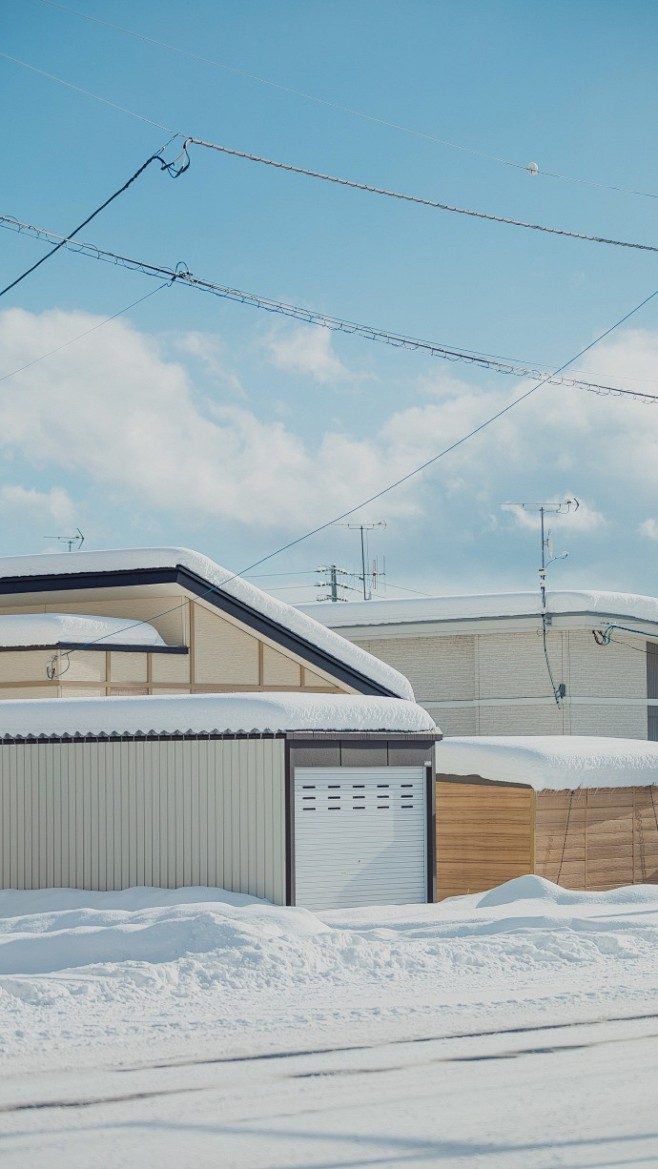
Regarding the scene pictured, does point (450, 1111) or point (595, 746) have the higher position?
point (595, 746)

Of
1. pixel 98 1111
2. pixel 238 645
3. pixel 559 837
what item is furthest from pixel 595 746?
pixel 98 1111

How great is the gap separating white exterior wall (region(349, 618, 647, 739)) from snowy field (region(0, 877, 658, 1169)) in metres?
16.5

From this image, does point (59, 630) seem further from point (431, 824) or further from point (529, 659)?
point (529, 659)

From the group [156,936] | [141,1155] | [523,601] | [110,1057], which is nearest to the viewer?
[141,1155]

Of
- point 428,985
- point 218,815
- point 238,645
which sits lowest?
point 428,985

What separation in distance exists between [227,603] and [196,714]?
15.0 ft

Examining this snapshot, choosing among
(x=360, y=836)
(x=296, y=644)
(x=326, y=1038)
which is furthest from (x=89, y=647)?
(x=326, y=1038)

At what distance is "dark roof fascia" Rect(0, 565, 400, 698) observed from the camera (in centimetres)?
2278

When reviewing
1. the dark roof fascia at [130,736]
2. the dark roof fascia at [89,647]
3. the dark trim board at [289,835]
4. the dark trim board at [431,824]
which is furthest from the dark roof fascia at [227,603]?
the dark trim board at [289,835]

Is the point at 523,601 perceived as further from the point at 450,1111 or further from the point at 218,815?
the point at 450,1111

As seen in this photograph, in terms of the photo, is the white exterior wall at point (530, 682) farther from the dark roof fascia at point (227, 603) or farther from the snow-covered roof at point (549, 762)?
the dark roof fascia at point (227, 603)

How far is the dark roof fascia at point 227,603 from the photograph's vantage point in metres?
22.8

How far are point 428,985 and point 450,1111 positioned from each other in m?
5.04

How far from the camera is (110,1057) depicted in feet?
30.7
